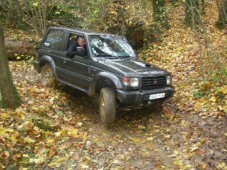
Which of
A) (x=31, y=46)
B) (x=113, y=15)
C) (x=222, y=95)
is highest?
(x=113, y=15)

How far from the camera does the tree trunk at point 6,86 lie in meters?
6.49

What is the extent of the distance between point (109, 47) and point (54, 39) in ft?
6.63

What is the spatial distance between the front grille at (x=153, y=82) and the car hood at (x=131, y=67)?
12 centimetres

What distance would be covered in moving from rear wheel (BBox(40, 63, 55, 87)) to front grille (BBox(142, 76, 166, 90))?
3.39 metres

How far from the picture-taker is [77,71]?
7.89m

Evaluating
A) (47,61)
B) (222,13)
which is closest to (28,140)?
(47,61)

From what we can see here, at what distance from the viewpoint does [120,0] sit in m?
12.8

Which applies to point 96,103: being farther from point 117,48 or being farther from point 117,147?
point 117,147

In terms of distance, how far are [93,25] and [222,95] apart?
7.03 m

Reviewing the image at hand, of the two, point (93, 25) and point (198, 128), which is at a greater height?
point (93, 25)

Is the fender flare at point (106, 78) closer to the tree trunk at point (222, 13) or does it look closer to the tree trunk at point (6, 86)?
the tree trunk at point (6, 86)

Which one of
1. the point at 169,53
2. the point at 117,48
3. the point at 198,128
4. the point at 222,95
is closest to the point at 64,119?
the point at 117,48

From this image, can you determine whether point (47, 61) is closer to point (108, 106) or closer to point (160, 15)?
point (108, 106)

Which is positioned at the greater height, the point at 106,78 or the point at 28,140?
the point at 106,78
